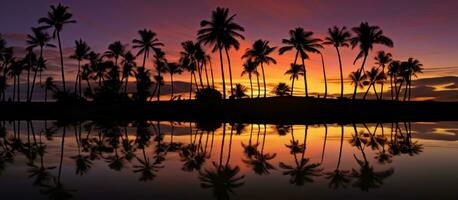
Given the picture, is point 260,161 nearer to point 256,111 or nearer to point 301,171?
point 301,171

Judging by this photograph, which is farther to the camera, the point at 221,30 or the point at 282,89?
the point at 282,89

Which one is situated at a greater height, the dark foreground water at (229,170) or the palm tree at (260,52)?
the palm tree at (260,52)

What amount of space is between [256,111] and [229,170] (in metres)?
38.7

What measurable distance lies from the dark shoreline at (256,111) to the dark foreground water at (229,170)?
92.5 feet

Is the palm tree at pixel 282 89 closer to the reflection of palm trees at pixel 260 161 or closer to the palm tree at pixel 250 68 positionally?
the palm tree at pixel 250 68

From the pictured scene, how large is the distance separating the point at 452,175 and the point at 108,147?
14.6 meters

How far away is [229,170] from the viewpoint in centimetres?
1330

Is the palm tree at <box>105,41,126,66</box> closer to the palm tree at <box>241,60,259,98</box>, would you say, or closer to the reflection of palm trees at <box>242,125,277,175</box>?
the palm tree at <box>241,60,259,98</box>

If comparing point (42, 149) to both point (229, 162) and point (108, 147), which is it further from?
point (229, 162)

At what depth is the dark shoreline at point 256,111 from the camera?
162ft

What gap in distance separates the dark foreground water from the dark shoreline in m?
28.2

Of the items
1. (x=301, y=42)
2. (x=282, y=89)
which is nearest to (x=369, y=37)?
(x=301, y=42)

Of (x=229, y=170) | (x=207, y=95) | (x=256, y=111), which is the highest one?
(x=207, y=95)

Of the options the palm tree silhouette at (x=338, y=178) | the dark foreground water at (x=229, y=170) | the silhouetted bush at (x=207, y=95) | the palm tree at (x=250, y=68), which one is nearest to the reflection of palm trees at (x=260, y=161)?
the dark foreground water at (x=229, y=170)
